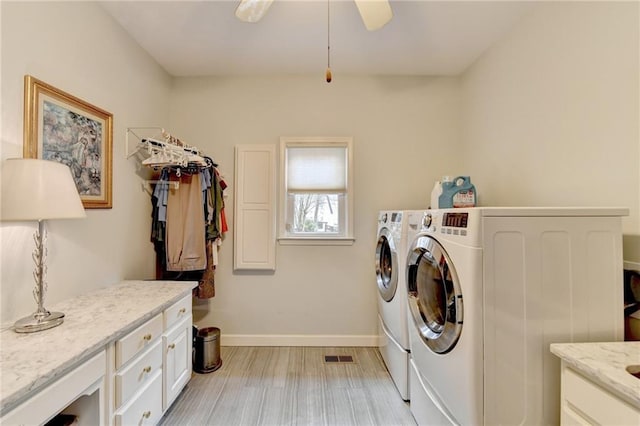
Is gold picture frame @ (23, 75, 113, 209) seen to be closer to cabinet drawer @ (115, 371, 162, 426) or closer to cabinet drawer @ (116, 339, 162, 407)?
cabinet drawer @ (116, 339, 162, 407)

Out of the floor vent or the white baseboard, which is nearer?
the floor vent

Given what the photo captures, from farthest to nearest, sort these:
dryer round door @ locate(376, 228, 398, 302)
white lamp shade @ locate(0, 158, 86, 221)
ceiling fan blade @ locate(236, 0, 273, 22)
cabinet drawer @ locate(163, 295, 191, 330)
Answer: dryer round door @ locate(376, 228, 398, 302)
cabinet drawer @ locate(163, 295, 191, 330)
ceiling fan blade @ locate(236, 0, 273, 22)
white lamp shade @ locate(0, 158, 86, 221)

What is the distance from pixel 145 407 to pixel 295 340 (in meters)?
1.45

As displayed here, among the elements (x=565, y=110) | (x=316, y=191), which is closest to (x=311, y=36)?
(x=316, y=191)

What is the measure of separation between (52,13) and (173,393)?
226 cm

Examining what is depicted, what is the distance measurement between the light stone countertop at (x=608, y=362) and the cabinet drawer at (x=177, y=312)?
1.90 metres

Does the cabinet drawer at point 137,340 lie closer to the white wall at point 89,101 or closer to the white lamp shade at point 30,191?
the white wall at point 89,101

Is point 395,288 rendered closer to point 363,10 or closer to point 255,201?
point 255,201

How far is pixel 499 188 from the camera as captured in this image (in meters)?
2.23

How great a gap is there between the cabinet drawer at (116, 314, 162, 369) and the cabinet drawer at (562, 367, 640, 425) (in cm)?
181

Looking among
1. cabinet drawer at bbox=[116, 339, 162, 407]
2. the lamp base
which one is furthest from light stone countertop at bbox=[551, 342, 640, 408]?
the lamp base

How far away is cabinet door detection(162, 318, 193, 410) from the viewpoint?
1.69 m

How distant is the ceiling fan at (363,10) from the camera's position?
1488mm

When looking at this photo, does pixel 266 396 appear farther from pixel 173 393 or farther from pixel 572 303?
pixel 572 303
